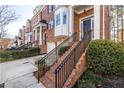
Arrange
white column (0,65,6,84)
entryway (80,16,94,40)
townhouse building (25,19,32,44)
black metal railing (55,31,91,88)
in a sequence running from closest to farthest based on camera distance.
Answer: black metal railing (55,31,91,88) → white column (0,65,6,84) → townhouse building (25,19,32,44) → entryway (80,16,94,40)

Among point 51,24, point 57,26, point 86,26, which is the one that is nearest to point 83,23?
point 86,26

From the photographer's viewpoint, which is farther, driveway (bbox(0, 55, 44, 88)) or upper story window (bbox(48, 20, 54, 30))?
upper story window (bbox(48, 20, 54, 30))

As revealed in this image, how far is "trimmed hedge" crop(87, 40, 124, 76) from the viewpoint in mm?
3842

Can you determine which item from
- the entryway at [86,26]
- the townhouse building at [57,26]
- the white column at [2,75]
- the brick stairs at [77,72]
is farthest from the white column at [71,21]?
the white column at [2,75]

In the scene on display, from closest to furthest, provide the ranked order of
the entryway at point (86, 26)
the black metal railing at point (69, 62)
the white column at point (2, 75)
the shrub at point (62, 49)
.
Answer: the black metal railing at point (69, 62) < the white column at point (2, 75) < the shrub at point (62, 49) < the entryway at point (86, 26)

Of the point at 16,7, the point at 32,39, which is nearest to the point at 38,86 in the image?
the point at 32,39

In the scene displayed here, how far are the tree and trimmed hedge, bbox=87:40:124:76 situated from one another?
165cm

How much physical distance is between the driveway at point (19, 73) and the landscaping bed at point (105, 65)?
0.89 metres

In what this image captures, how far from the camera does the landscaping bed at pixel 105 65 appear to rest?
12.4ft

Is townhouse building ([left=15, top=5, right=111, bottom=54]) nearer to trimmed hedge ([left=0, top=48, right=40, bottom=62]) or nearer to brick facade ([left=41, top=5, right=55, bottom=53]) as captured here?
brick facade ([left=41, top=5, right=55, bottom=53])

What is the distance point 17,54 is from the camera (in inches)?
152

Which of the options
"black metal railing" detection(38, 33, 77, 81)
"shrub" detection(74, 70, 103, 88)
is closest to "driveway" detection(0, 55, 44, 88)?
"black metal railing" detection(38, 33, 77, 81)

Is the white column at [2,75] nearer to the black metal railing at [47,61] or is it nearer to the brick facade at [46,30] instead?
the black metal railing at [47,61]

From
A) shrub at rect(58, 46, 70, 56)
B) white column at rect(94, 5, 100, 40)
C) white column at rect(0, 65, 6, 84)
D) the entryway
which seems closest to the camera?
white column at rect(0, 65, 6, 84)
